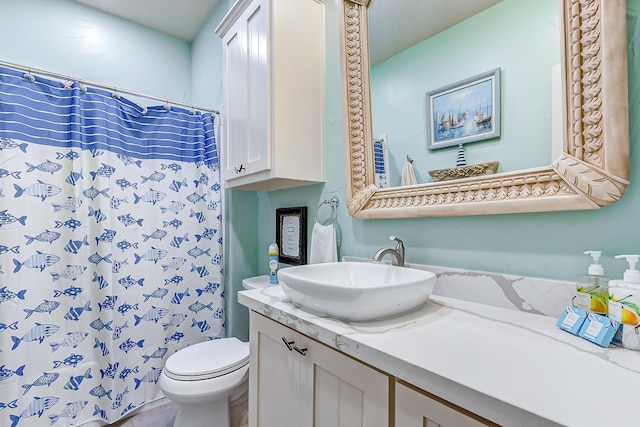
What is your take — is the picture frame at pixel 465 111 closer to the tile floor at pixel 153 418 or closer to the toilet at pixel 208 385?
the toilet at pixel 208 385

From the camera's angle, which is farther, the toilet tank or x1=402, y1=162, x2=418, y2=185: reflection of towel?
the toilet tank

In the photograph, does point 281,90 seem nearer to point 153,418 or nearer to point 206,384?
point 206,384

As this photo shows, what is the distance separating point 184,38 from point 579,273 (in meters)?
3.18

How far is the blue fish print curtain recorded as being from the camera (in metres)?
1.37

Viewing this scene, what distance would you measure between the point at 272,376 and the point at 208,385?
1.91 feet

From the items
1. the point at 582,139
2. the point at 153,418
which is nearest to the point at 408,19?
the point at 582,139

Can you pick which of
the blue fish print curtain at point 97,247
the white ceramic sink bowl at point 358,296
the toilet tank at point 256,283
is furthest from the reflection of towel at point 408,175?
the blue fish print curtain at point 97,247

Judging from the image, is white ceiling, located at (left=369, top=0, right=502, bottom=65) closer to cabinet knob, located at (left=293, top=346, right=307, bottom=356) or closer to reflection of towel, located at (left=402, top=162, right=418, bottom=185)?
reflection of towel, located at (left=402, top=162, right=418, bottom=185)

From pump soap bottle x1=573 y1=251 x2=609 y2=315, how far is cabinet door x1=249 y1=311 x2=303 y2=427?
2.23ft

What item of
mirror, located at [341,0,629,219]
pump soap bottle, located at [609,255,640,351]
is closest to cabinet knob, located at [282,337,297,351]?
mirror, located at [341,0,629,219]

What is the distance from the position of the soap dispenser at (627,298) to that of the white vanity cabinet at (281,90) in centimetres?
108

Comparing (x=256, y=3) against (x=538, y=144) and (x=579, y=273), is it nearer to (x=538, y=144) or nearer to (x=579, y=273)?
(x=538, y=144)

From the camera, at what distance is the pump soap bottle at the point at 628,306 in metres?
0.56

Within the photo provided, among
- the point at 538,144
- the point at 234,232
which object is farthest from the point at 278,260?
the point at 538,144
